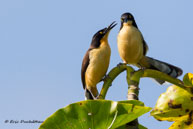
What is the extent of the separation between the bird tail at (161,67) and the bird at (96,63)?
595mm

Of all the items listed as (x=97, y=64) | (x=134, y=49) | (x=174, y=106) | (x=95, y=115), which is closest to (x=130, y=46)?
(x=134, y=49)

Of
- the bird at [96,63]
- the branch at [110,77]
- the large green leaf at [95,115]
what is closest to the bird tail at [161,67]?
the bird at [96,63]

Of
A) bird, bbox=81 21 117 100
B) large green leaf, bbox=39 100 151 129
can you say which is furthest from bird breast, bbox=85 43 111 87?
large green leaf, bbox=39 100 151 129

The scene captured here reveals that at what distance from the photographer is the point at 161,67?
17.7 ft

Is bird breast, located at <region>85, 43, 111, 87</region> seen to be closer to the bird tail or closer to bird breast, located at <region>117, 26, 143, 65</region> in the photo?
bird breast, located at <region>117, 26, 143, 65</region>

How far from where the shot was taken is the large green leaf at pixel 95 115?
2332 mm

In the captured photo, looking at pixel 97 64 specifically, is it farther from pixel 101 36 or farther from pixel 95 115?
pixel 95 115

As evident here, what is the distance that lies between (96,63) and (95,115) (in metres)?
3.10

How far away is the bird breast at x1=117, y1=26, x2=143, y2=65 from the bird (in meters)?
0.23

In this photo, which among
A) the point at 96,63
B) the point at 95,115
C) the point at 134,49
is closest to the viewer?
the point at 95,115

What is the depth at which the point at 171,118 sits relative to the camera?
2.79m

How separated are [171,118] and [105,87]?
0.56m

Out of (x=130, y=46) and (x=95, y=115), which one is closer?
(x=95, y=115)

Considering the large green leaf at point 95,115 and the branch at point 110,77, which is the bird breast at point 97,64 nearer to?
the branch at point 110,77
